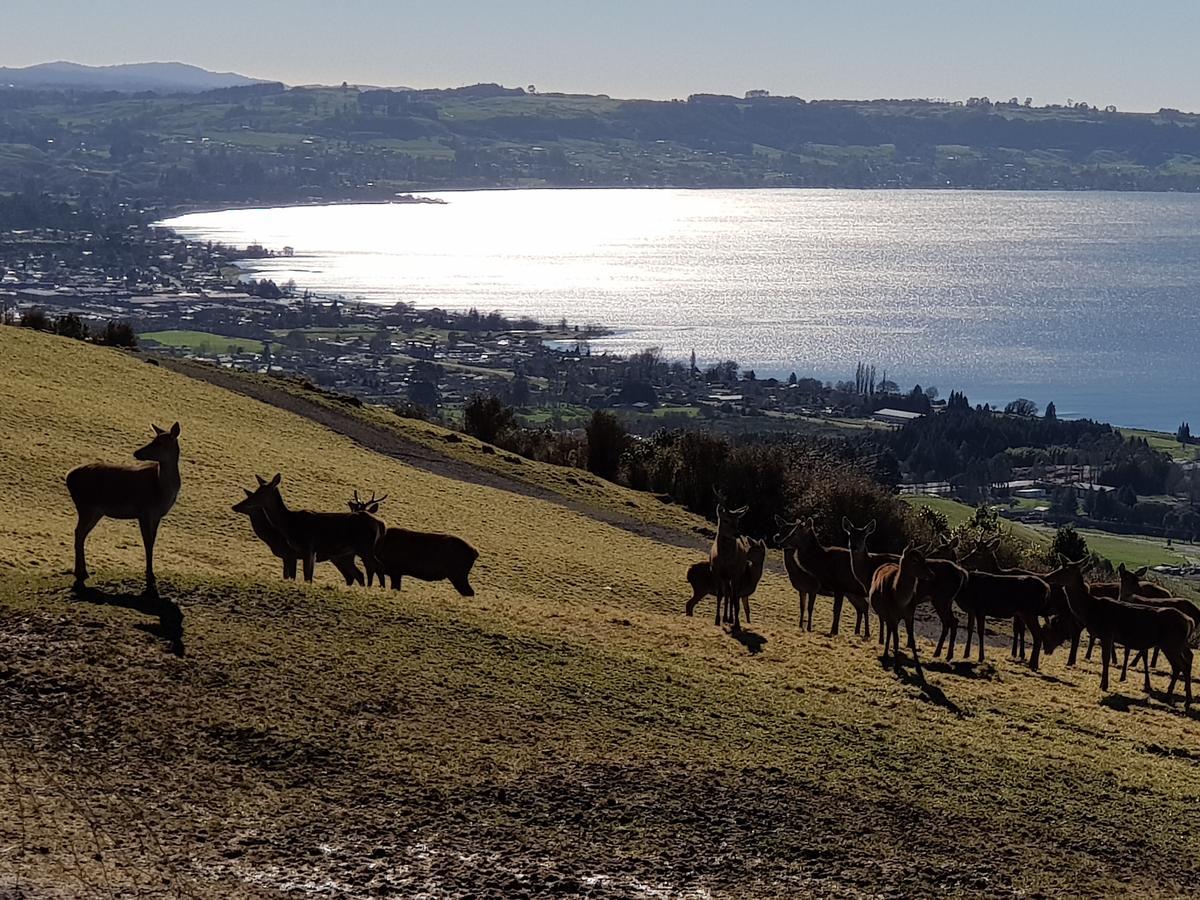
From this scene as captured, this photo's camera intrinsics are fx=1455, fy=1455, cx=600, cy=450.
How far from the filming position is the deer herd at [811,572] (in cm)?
1480

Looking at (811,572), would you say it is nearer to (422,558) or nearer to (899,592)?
(899,592)

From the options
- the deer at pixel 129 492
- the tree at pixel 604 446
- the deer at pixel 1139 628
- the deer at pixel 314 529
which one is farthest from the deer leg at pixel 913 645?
the tree at pixel 604 446

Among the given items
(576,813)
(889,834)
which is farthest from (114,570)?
(889,834)

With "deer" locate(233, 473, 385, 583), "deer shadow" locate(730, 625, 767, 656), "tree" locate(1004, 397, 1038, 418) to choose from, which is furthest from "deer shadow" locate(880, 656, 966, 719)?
"tree" locate(1004, 397, 1038, 418)

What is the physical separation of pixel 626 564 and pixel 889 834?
54.4ft

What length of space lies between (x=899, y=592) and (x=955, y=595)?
6.59 ft

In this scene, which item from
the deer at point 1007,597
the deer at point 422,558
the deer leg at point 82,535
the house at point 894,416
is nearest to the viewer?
the deer leg at point 82,535

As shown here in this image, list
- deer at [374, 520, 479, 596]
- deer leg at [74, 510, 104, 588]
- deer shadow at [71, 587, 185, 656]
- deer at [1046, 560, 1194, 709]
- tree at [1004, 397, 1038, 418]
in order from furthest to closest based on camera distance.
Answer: tree at [1004, 397, 1038, 418] → deer at [374, 520, 479, 596] → deer at [1046, 560, 1194, 709] → deer leg at [74, 510, 104, 588] → deer shadow at [71, 587, 185, 656]

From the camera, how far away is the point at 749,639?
1808 centimetres

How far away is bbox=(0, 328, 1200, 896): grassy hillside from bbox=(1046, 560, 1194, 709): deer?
758 mm

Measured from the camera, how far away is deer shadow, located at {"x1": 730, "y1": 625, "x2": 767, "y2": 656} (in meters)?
17.4

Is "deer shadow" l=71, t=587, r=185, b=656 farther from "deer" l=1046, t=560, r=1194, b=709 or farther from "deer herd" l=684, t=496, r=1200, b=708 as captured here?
"deer" l=1046, t=560, r=1194, b=709

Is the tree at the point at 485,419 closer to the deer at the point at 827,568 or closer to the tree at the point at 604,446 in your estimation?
the tree at the point at 604,446

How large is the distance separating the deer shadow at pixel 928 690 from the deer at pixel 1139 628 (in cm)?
264
